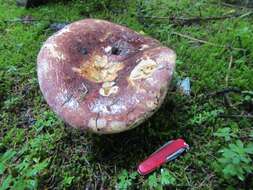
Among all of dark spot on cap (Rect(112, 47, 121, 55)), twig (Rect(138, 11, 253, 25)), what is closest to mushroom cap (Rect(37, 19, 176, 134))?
dark spot on cap (Rect(112, 47, 121, 55))

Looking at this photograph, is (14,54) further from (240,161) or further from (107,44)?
(240,161)

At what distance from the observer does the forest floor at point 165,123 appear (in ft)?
6.11

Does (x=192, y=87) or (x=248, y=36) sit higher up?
(x=248, y=36)

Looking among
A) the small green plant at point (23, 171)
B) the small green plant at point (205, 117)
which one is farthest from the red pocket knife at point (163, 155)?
the small green plant at point (23, 171)

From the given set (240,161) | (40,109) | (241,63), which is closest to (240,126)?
(240,161)

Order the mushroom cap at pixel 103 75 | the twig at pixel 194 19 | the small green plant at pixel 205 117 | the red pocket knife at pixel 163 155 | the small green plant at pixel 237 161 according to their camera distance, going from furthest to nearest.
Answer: the twig at pixel 194 19 < the small green plant at pixel 205 117 < the red pocket knife at pixel 163 155 < the mushroom cap at pixel 103 75 < the small green plant at pixel 237 161

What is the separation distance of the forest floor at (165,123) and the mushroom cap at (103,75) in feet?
1.07

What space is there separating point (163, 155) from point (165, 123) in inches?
9.8

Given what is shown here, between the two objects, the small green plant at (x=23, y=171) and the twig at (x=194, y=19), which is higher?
the twig at (x=194, y=19)

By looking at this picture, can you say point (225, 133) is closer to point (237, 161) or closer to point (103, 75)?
point (237, 161)

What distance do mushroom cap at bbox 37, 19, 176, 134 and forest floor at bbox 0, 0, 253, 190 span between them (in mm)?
327

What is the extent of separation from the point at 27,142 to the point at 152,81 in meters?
0.96

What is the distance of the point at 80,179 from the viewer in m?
1.94

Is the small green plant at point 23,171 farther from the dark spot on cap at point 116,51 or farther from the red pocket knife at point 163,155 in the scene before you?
the dark spot on cap at point 116,51
